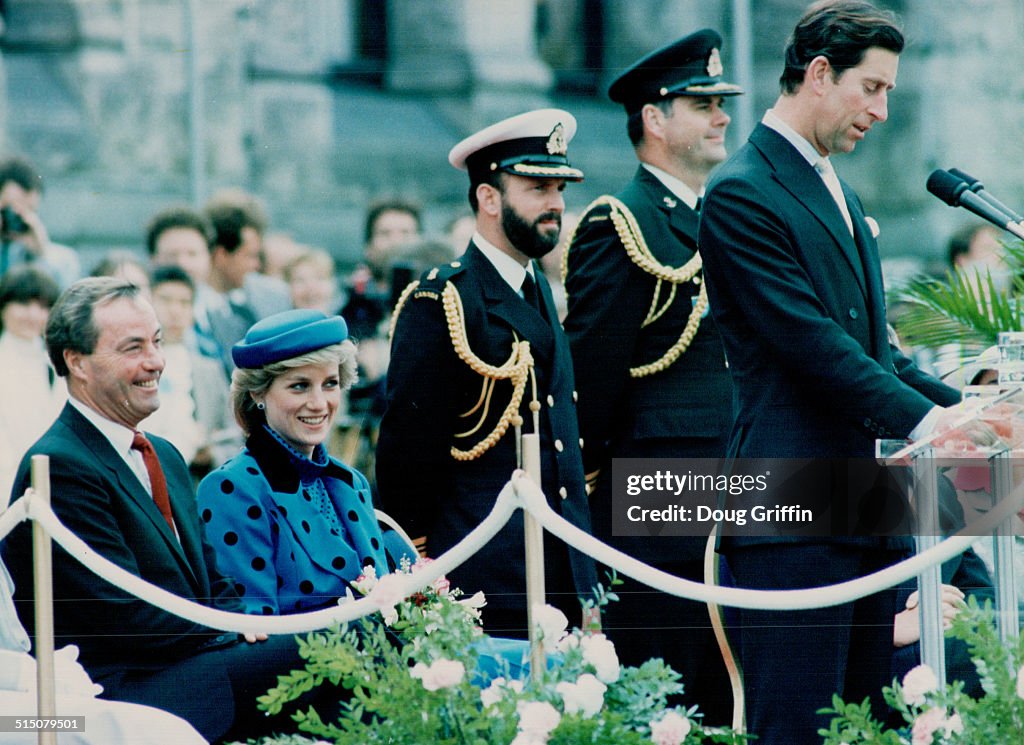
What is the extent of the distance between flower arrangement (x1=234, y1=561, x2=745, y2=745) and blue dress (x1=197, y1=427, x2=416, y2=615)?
0.89m

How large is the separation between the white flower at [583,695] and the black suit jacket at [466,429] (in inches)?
59.4

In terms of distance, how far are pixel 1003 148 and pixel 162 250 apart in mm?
3394

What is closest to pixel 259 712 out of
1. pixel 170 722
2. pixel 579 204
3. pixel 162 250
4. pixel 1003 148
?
pixel 170 722

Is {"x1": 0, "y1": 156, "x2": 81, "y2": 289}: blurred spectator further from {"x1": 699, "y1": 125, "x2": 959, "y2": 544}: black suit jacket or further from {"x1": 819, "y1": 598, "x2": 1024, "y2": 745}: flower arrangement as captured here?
{"x1": 819, "y1": 598, "x2": 1024, "y2": 745}: flower arrangement

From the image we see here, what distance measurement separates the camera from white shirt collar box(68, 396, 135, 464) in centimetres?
468

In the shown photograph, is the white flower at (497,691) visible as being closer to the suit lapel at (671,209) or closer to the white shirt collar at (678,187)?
the suit lapel at (671,209)

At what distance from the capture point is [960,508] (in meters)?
3.96

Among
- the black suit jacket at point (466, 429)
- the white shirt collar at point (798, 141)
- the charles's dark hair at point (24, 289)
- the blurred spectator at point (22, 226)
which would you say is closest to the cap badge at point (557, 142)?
the black suit jacket at point (466, 429)

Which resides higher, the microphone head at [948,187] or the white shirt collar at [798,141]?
the white shirt collar at [798,141]

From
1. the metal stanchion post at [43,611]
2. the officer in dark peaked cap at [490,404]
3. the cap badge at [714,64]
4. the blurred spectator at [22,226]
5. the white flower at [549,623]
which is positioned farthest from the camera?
the blurred spectator at [22,226]

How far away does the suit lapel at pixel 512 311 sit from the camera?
5121mm

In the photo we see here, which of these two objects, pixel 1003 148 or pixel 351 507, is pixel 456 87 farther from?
pixel 351 507

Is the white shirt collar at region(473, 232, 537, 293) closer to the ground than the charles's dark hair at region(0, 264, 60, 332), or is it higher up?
higher up
